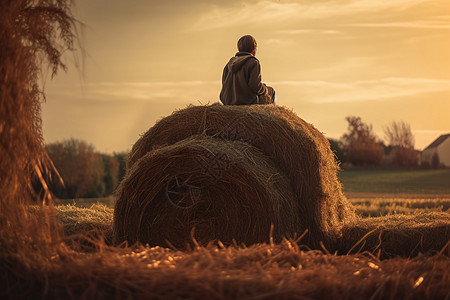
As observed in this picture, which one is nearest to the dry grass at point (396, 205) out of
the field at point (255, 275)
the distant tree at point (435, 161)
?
the field at point (255, 275)

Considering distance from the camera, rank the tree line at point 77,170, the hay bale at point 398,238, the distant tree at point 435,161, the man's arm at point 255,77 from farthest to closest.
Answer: the distant tree at point 435,161
the tree line at point 77,170
the man's arm at point 255,77
the hay bale at point 398,238

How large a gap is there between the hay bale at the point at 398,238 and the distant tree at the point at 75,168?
11039 millimetres

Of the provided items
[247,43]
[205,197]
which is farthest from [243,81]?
[205,197]

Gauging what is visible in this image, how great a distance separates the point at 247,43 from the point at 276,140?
6.81ft

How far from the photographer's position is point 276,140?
21.0 feet

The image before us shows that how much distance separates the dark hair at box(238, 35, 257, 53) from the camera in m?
7.87

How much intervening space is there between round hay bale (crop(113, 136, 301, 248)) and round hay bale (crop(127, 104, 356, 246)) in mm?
220

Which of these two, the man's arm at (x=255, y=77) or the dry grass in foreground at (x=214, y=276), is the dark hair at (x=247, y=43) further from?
the dry grass in foreground at (x=214, y=276)

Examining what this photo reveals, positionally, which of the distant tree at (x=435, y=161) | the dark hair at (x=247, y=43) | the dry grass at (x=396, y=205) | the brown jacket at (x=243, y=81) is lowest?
the dry grass at (x=396, y=205)

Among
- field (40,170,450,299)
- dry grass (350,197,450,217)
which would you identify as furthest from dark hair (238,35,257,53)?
field (40,170,450,299)

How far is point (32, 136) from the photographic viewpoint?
4.11m

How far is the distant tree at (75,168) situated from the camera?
16.3 meters

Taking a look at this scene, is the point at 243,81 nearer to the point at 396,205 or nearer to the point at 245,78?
the point at 245,78

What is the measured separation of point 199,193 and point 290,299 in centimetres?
305
